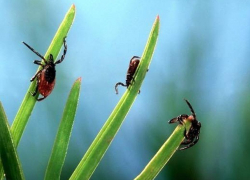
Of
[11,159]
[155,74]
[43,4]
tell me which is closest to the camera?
[11,159]

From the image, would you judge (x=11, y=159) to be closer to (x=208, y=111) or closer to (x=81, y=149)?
(x=81, y=149)

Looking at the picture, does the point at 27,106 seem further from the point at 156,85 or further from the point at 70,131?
the point at 156,85

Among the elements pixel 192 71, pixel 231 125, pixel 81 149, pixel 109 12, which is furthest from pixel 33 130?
pixel 231 125

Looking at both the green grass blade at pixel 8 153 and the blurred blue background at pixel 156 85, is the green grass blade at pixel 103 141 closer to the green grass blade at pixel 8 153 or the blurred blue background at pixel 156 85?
the green grass blade at pixel 8 153

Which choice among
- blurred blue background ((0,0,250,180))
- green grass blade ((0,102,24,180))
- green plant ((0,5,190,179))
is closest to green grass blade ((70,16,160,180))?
green plant ((0,5,190,179))

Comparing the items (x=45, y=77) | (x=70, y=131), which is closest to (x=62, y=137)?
(x=70, y=131)

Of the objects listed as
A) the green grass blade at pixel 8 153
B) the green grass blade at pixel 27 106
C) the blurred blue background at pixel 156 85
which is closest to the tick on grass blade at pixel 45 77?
the green grass blade at pixel 27 106
